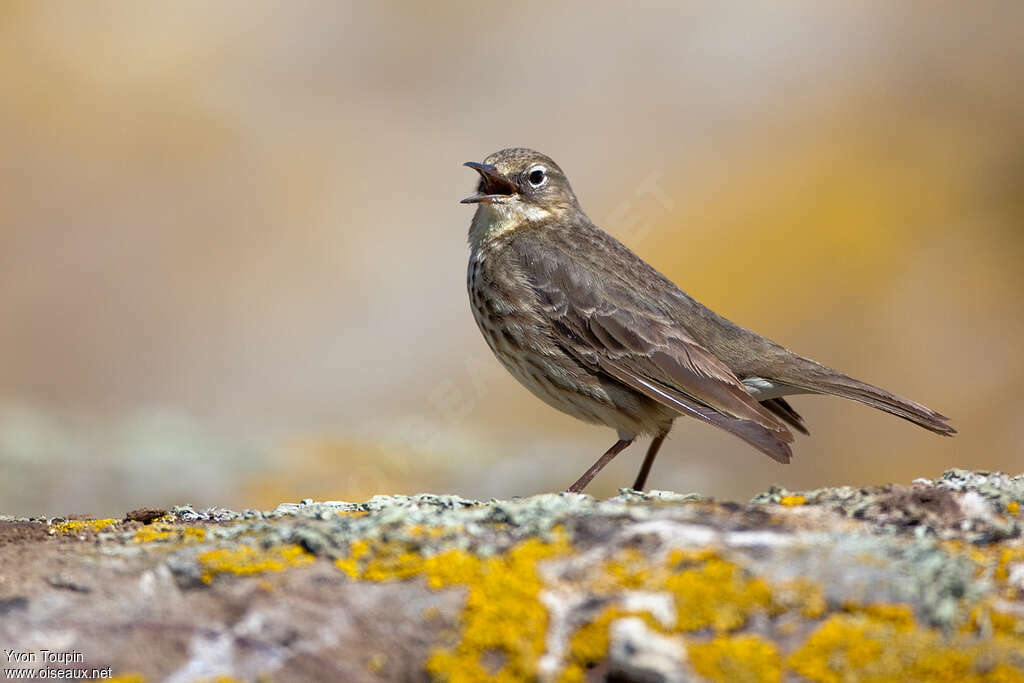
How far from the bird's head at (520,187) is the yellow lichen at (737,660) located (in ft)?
16.2

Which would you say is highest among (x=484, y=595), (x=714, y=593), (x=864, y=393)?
(x=864, y=393)

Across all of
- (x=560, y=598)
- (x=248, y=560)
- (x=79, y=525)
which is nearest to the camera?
(x=560, y=598)

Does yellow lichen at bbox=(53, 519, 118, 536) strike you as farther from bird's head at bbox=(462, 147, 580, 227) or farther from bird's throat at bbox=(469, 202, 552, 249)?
bird's head at bbox=(462, 147, 580, 227)

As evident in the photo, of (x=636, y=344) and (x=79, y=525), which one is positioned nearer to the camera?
(x=79, y=525)

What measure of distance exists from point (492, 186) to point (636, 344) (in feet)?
6.46

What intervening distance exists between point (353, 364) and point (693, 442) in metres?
4.13

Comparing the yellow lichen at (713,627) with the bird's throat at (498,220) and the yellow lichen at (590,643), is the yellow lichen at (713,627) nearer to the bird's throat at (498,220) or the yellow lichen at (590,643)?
the yellow lichen at (590,643)

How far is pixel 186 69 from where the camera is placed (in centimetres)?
1845

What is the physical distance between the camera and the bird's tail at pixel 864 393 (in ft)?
22.0

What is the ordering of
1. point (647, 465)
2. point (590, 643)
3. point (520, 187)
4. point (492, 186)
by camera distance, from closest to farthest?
point (590, 643), point (647, 465), point (520, 187), point (492, 186)

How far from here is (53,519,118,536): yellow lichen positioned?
4.93 metres

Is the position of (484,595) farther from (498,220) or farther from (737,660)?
(498,220)

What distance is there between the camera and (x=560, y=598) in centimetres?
384

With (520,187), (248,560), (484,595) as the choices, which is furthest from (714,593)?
(520,187)
